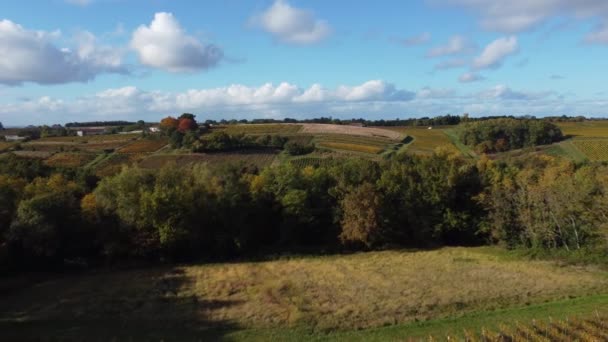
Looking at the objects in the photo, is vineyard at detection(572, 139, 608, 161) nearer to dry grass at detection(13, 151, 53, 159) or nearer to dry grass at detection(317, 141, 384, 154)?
dry grass at detection(317, 141, 384, 154)

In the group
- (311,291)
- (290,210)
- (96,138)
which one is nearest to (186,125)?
(96,138)

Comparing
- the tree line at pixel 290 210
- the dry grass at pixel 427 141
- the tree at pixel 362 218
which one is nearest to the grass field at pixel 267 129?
the dry grass at pixel 427 141

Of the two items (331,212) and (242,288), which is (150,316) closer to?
(242,288)

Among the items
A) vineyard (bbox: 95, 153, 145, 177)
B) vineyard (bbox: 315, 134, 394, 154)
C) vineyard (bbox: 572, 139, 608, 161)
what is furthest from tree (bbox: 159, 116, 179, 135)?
vineyard (bbox: 572, 139, 608, 161)

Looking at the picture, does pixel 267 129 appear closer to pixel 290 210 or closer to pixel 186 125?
pixel 186 125

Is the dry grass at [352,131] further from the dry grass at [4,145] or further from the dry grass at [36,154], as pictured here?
the dry grass at [4,145]

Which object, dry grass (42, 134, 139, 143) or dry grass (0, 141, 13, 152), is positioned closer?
dry grass (0, 141, 13, 152)
